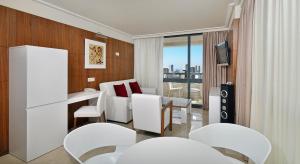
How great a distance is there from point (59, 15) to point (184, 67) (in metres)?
3.91

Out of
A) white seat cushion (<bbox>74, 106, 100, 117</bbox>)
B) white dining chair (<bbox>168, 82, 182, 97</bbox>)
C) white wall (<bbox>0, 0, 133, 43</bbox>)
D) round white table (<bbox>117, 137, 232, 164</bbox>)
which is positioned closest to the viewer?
round white table (<bbox>117, 137, 232, 164</bbox>)

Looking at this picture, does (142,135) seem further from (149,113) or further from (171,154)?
(171,154)

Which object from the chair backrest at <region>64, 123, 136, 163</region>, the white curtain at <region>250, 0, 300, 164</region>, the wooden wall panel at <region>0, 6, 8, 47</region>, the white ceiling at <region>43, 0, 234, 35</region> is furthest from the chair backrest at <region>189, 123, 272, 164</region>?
the wooden wall panel at <region>0, 6, 8, 47</region>

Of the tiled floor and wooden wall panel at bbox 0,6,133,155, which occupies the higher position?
wooden wall panel at bbox 0,6,133,155

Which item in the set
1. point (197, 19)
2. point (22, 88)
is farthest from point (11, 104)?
point (197, 19)

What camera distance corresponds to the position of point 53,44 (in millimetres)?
3170

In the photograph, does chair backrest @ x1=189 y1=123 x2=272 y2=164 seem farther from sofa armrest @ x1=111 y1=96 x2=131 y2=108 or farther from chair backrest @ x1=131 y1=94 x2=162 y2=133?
sofa armrest @ x1=111 y1=96 x2=131 y2=108

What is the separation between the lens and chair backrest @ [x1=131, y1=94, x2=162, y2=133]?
286 centimetres

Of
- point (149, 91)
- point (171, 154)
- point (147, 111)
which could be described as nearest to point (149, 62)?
point (149, 91)

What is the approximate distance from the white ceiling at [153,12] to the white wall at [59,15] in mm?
152

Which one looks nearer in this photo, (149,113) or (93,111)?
(149,113)

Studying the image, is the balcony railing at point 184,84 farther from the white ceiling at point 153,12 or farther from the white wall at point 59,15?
the white wall at point 59,15

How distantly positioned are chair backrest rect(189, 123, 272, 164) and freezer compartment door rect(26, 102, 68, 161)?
2256 millimetres

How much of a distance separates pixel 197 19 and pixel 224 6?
0.84 m
